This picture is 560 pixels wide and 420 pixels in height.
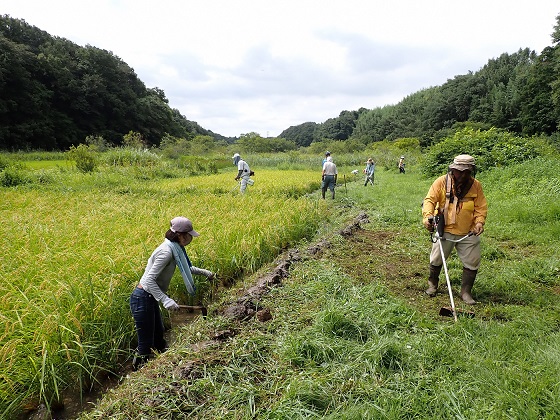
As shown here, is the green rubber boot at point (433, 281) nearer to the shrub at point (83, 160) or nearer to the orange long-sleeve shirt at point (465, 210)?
the orange long-sleeve shirt at point (465, 210)

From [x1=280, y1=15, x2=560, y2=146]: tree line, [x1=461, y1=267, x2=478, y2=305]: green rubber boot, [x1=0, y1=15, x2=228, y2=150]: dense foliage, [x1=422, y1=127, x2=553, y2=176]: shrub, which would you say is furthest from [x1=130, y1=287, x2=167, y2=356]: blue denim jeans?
[x1=0, y1=15, x2=228, y2=150]: dense foliage

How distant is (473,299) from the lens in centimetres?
354

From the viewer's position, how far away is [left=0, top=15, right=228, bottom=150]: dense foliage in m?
33.2

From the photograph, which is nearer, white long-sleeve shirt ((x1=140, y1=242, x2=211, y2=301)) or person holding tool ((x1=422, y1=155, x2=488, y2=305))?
white long-sleeve shirt ((x1=140, y1=242, x2=211, y2=301))

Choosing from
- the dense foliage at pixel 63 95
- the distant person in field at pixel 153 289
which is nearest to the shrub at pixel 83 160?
the distant person in field at pixel 153 289

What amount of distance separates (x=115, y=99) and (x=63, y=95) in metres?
6.77

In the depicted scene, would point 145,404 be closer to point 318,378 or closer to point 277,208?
point 318,378

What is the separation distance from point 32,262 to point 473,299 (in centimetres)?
498

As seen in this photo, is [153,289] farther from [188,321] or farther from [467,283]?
[467,283]

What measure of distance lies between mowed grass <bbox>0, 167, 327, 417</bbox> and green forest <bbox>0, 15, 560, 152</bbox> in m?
32.1

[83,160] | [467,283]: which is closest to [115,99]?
[83,160]

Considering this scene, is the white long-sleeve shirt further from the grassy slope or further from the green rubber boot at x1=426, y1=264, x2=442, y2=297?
the green rubber boot at x1=426, y1=264, x2=442, y2=297

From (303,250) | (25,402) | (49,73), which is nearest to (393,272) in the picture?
(303,250)

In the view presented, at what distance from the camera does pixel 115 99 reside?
148ft
